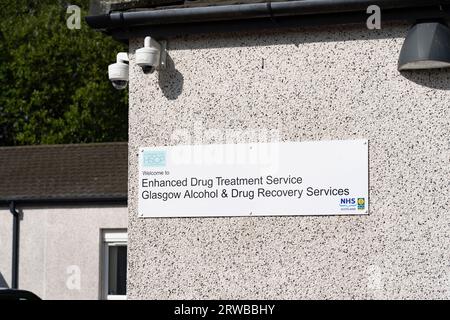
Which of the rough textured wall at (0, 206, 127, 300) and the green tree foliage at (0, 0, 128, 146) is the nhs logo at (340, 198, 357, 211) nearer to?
the rough textured wall at (0, 206, 127, 300)

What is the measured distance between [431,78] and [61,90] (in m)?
26.4

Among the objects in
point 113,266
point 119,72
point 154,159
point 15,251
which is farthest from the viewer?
point 15,251

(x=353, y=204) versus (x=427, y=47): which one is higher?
(x=427, y=47)

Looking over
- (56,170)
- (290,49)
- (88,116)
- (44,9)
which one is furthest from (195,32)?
(44,9)

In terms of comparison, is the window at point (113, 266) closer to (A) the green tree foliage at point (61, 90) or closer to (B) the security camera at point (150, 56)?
(B) the security camera at point (150, 56)

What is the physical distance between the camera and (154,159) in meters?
8.39

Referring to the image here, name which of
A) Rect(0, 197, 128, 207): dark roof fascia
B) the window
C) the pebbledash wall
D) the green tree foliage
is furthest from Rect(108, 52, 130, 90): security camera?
the green tree foliage

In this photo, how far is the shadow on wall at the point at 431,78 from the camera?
25.4 feet

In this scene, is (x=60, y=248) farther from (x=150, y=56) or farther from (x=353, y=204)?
(x=353, y=204)

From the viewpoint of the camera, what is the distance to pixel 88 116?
3200 cm

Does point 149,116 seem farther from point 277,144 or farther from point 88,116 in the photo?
point 88,116

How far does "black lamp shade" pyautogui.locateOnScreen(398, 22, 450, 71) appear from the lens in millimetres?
7543

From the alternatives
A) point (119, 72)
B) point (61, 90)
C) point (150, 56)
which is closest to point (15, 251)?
point (119, 72)

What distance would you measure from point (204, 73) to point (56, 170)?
11391mm
